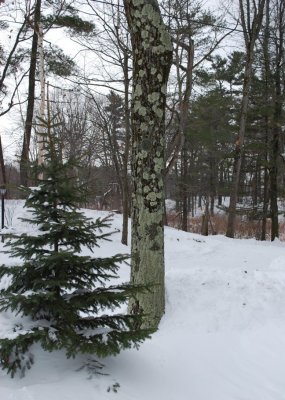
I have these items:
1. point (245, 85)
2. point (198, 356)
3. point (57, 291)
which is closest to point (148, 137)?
point (57, 291)

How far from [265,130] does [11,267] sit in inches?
637

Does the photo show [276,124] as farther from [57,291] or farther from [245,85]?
[57,291]

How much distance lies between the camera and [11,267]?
269 cm

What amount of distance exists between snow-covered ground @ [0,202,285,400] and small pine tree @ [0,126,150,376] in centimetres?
16

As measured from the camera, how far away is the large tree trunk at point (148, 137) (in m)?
3.91

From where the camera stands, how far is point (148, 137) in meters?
4.01

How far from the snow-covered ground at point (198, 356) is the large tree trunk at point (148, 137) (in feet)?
1.94

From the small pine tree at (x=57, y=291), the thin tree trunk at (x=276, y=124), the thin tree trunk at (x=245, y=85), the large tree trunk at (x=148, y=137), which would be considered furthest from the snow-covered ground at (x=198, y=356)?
the thin tree trunk at (x=276, y=124)

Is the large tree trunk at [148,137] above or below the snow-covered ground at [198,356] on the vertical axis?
above

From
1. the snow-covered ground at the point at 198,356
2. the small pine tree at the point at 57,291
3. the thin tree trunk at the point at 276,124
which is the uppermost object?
the thin tree trunk at the point at 276,124

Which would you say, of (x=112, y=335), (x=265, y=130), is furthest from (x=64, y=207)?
(x=265, y=130)

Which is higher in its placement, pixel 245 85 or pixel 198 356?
pixel 245 85

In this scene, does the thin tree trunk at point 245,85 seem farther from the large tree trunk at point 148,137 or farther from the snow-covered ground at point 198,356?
the large tree trunk at point 148,137

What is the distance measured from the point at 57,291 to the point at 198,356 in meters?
1.63
